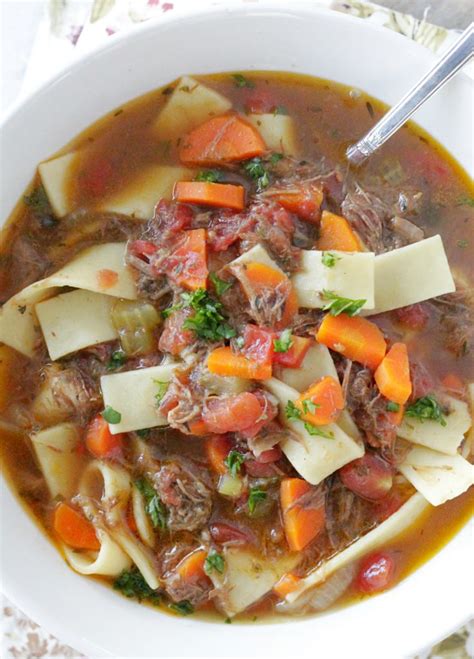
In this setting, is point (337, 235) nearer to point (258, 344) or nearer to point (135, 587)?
point (258, 344)

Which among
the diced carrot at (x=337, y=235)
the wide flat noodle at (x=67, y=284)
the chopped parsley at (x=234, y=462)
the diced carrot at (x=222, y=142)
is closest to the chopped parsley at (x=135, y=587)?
the chopped parsley at (x=234, y=462)

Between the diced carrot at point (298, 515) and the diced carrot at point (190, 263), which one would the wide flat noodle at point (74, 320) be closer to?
the diced carrot at point (190, 263)

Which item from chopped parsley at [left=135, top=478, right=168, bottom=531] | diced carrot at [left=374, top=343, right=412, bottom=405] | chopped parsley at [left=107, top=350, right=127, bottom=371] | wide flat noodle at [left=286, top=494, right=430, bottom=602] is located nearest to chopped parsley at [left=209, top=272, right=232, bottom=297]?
chopped parsley at [left=107, top=350, right=127, bottom=371]

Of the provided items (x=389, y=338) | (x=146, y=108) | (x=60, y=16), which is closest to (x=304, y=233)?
(x=389, y=338)

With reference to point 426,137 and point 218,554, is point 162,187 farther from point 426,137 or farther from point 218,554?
point 218,554

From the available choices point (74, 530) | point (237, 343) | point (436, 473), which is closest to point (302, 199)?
point (237, 343)
